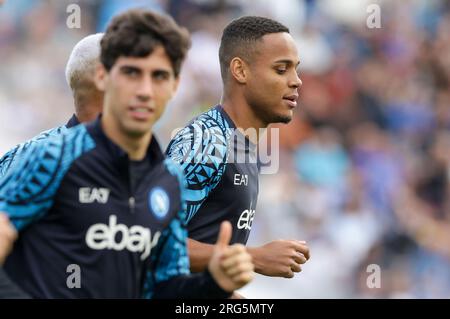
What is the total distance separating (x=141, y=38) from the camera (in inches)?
183

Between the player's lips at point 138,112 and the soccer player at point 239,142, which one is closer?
the player's lips at point 138,112

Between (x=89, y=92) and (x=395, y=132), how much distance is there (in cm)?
785

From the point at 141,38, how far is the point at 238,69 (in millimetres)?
2316

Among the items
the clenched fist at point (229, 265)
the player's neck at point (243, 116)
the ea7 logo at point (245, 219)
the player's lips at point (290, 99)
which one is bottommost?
the clenched fist at point (229, 265)

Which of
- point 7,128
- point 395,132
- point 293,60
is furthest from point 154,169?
point 395,132

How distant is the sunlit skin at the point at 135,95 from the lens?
4574 mm

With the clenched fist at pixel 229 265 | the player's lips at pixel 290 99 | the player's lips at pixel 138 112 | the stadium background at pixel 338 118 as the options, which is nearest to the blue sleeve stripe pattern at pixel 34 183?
the player's lips at pixel 138 112

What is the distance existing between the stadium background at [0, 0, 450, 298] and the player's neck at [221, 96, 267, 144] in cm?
472

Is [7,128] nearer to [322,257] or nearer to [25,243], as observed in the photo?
[322,257]

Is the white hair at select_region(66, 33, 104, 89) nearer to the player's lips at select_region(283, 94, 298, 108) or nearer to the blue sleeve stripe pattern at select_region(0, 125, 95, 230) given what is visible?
→ the player's lips at select_region(283, 94, 298, 108)

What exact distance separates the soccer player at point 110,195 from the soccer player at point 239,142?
1276mm

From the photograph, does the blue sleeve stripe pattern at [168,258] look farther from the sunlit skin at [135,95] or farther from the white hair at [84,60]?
the white hair at [84,60]

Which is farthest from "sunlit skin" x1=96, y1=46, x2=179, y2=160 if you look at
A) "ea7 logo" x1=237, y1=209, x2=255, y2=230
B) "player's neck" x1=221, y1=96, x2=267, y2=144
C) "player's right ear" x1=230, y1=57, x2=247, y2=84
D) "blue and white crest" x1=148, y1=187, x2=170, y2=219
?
"player's right ear" x1=230, y1=57, x2=247, y2=84

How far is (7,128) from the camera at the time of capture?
436 inches
